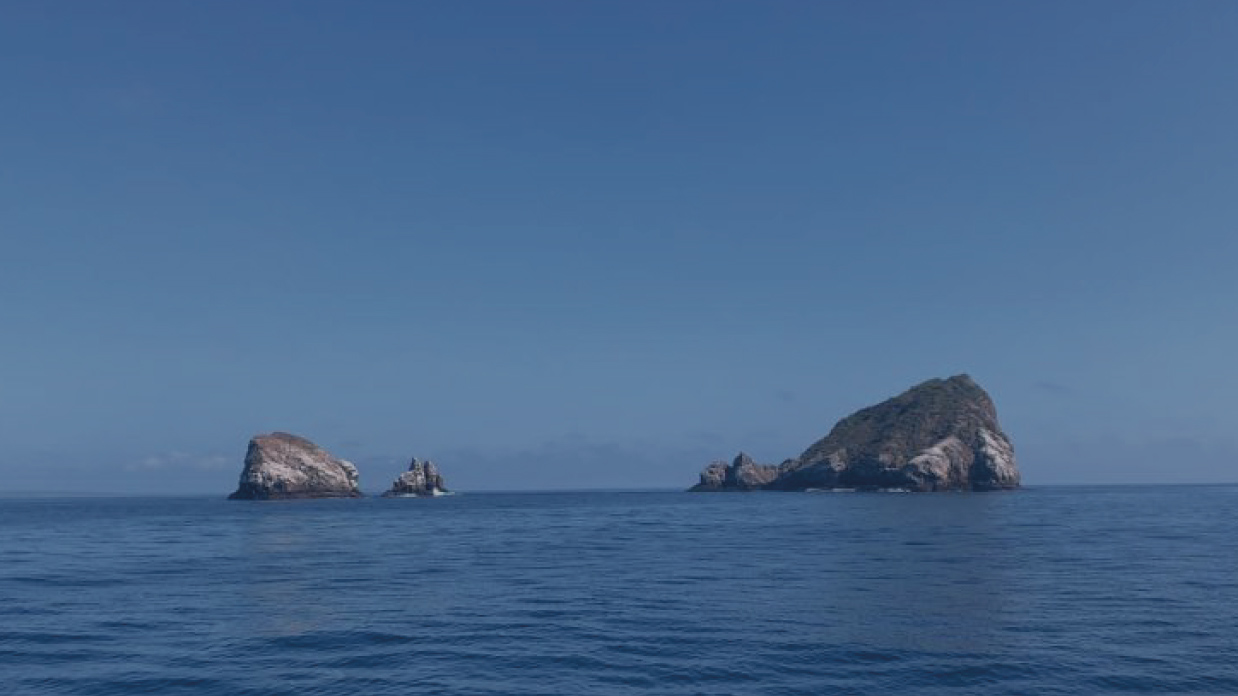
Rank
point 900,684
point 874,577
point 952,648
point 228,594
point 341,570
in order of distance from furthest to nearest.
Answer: point 341,570 < point 874,577 < point 228,594 < point 952,648 < point 900,684

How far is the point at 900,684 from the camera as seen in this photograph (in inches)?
1246

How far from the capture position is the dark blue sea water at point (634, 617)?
32.9 m

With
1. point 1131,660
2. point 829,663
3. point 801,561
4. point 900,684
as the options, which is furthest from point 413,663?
point 801,561

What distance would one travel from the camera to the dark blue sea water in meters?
32.9

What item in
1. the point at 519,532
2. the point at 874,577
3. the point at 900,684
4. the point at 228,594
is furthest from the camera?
the point at 519,532

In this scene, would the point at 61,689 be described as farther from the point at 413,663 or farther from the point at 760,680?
the point at 760,680

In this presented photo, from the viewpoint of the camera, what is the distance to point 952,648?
37188 mm

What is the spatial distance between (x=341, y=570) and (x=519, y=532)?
44.3m

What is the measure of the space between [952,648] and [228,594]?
141 ft

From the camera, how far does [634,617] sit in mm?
44688

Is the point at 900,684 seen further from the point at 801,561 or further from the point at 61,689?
the point at 801,561

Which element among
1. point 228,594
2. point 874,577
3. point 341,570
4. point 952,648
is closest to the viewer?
point 952,648

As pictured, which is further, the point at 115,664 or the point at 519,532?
the point at 519,532

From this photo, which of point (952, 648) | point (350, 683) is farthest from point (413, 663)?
point (952, 648)
